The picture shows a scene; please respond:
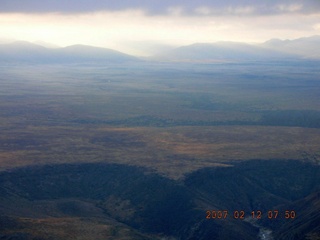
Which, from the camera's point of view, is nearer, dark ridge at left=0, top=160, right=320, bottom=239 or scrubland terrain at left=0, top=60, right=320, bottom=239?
scrubland terrain at left=0, top=60, right=320, bottom=239

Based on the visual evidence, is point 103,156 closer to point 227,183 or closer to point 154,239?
point 227,183

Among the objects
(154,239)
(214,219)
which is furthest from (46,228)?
(214,219)
